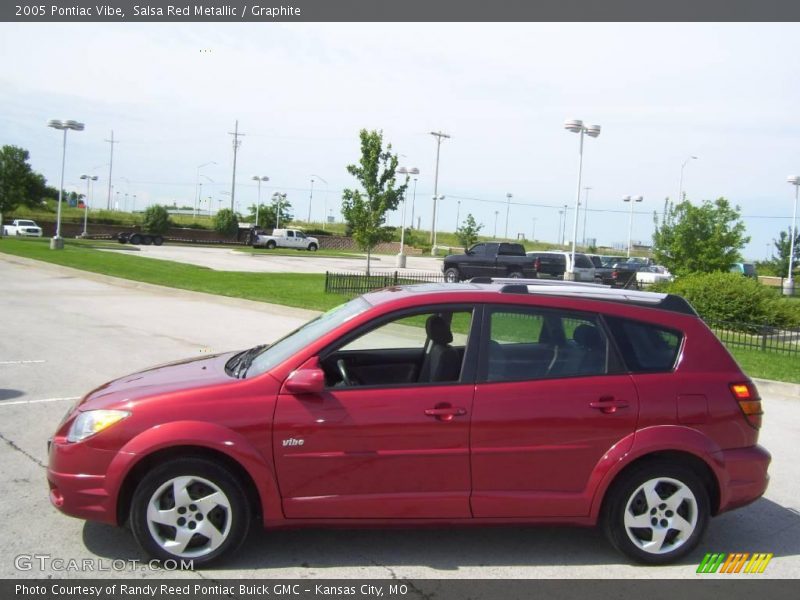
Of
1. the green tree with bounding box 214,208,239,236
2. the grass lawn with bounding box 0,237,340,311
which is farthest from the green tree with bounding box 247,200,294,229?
the grass lawn with bounding box 0,237,340,311

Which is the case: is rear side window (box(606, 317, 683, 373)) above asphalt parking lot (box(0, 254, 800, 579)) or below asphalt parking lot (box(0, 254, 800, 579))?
above

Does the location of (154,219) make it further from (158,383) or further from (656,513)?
(656,513)

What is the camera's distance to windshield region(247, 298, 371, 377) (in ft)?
15.2

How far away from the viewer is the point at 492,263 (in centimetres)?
3309

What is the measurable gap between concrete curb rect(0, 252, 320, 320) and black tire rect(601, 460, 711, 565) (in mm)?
13484

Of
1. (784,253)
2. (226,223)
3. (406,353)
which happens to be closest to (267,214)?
(226,223)

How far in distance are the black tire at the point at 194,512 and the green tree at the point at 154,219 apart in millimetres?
62673

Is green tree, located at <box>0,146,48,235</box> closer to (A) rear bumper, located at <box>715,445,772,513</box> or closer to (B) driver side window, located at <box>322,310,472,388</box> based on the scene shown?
(B) driver side window, located at <box>322,310,472,388</box>

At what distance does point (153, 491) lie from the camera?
4.14 meters

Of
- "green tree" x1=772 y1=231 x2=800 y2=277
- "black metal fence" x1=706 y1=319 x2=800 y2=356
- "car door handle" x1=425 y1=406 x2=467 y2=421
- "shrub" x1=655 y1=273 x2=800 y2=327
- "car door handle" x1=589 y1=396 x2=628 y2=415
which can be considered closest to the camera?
"car door handle" x1=425 y1=406 x2=467 y2=421

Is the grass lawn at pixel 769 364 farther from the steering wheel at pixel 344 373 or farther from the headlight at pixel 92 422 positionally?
the headlight at pixel 92 422
